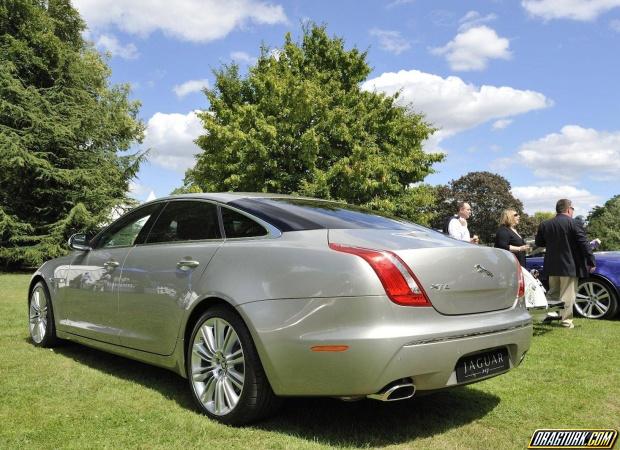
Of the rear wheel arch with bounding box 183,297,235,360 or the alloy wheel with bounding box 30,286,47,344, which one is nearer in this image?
the rear wheel arch with bounding box 183,297,235,360

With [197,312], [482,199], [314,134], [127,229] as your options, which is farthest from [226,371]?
[482,199]

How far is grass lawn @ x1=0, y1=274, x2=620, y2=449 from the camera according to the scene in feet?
10.8

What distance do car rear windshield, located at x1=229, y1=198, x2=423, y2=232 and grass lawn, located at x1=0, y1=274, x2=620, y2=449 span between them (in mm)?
1262

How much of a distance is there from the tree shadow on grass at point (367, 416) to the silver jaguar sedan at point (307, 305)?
29cm

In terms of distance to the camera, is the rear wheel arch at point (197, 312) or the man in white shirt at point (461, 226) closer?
the rear wheel arch at point (197, 312)

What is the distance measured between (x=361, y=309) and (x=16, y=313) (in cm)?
737

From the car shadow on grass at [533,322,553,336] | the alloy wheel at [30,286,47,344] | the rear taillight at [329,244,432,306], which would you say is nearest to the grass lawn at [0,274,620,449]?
the alloy wheel at [30,286,47,344]

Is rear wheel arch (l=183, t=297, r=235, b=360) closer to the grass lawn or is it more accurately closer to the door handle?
the door handle

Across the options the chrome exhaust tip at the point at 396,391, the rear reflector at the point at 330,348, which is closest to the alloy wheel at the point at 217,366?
the rear reflector at the point at 330,348

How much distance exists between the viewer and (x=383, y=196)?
83.5ft

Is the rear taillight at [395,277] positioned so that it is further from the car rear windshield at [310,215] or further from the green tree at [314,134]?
the green tree at [314,134]

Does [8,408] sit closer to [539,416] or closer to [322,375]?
[322,375]

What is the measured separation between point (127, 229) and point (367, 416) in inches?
104

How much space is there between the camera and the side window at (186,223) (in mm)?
4113
